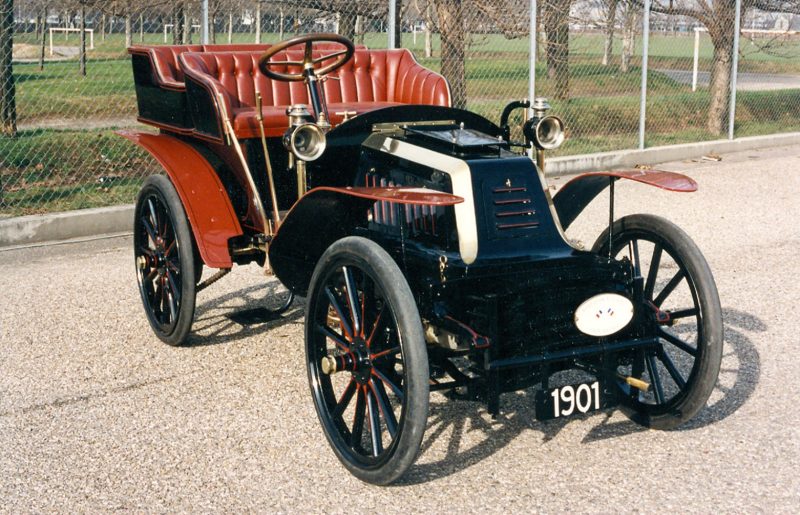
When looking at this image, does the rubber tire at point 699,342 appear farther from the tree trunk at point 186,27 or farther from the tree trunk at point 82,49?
the tree trunk at point 82,49

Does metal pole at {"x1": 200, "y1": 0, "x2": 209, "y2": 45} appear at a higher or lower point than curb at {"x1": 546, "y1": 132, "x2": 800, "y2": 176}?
higher

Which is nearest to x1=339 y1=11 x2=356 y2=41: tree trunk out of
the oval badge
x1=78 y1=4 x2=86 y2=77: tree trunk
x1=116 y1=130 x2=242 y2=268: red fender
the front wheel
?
x1=78 y1=4 x2=86 y2=77: tree trunk

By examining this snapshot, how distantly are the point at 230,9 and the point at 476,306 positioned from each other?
247 inches

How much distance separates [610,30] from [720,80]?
2318 millimetres

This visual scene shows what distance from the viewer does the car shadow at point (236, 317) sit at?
5.73 m

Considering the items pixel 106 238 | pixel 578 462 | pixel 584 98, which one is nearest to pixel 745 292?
pixel 578 462

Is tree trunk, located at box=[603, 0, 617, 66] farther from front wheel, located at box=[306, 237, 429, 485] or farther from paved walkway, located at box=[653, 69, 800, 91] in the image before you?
front wheel, located at box=[306, 237, 429, 485]

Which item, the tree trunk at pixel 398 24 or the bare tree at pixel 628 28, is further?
the bare tree at pixel 628 28

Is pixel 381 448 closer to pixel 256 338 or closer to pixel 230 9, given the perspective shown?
pixel 256 338

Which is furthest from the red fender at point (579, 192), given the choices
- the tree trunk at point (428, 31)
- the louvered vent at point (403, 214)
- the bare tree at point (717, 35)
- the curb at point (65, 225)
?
the bare tree at point (717, 35)

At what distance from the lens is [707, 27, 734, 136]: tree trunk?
47.0ft

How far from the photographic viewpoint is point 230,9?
926 cm

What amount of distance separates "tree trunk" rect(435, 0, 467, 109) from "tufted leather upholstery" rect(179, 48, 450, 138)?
499 cm

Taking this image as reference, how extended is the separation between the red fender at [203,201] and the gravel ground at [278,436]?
61 cm
